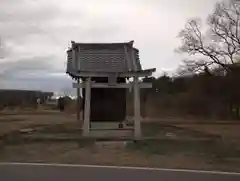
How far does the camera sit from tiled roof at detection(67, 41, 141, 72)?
651 inches

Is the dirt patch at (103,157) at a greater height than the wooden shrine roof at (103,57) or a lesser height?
lesser

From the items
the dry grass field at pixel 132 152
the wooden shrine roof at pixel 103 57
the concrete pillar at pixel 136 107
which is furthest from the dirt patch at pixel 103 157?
the wooden shrine roof at pixel 103 57

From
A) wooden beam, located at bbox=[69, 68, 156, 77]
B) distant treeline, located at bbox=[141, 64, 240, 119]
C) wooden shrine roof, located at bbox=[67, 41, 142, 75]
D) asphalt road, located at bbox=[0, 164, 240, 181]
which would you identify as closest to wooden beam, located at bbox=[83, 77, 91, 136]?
wooden beam, located at bbox=[69, 68, 156, 77]

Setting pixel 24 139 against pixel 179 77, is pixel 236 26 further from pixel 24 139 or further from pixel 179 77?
pixel 24 139

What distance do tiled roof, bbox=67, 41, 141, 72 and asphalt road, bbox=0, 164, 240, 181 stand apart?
729 centimetres

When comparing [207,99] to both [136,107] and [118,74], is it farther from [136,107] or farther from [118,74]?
[118,74]

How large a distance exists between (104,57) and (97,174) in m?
8.96

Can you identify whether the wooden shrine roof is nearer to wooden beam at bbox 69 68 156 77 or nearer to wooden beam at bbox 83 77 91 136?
wooden beam at bbox 69 68 156 77

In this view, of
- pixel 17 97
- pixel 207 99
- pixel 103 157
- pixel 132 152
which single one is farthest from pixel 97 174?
pixel 17 97

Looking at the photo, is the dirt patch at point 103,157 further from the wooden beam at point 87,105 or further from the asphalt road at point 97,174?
the wooden beam at point 87,105

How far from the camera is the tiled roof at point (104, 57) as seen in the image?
1653 cm

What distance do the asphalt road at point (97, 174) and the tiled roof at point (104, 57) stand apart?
7.29 metres

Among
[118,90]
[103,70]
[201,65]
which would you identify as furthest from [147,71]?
[201,65]

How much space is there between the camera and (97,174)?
869 centimetres
